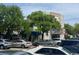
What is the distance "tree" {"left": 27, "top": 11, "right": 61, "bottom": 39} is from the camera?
13719mm

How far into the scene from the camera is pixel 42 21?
13773 millimetres

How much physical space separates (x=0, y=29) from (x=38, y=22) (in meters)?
0.75

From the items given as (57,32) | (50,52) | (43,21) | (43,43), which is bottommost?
(50,52)

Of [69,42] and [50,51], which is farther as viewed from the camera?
[69,42]

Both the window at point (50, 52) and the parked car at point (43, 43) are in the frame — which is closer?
the window at point (50, 52)

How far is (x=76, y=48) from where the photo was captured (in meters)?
13.8

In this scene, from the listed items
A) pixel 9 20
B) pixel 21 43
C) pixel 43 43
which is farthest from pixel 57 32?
pixel 9 20

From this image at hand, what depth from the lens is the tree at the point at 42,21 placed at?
45.0 ft

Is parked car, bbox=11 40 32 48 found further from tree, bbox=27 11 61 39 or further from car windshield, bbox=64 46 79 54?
car windshield, bbox=64 46 79 54

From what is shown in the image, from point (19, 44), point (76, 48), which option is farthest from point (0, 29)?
point (76, 48)

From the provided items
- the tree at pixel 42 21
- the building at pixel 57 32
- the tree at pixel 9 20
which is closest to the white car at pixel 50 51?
the building at pixel 57 32

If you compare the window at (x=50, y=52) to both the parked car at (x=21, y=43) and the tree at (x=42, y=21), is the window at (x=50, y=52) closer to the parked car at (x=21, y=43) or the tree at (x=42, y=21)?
the parked car at (x=21, y=43)

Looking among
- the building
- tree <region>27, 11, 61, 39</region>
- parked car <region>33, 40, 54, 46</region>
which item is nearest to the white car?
parked car <region>33, 40, 54, 46</region>

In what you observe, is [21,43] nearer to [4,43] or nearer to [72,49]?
[4,43]
